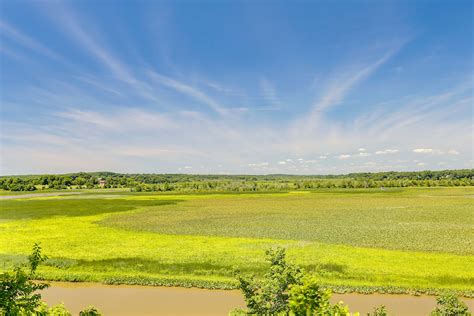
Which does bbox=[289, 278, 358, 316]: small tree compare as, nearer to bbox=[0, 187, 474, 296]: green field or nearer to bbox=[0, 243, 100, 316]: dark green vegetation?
bbox=[0, 243, 100, 316]: dark green vegetation

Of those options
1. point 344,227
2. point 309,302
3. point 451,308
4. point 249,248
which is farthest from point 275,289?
point 344,227

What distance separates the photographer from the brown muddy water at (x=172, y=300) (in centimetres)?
2045

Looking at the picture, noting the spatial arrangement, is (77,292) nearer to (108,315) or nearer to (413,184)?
(108,315)

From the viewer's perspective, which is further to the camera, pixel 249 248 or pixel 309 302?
pixel 249 248

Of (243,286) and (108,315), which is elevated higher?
(243,286)

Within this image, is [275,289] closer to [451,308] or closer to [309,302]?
[309,302]

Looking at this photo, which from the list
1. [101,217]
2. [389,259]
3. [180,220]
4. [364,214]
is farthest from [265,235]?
[101,217]

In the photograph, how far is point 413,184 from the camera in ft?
635

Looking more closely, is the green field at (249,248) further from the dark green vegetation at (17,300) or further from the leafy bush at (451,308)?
the dark green vegetation at (17,300)

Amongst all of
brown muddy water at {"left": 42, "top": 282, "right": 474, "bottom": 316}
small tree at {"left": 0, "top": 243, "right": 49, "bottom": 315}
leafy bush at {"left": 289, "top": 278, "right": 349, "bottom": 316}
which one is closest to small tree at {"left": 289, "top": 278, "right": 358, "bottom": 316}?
leafy bush at {"left": 289, "top": 278, "right": 349, "bottom": 316}

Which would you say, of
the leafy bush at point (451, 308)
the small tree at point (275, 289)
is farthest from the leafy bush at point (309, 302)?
the leafy bush at point (451, 308)

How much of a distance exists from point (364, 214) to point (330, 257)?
35.4 m

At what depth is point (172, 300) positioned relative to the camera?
22125 millimetres

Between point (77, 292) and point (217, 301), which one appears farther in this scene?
point (77, 292)
